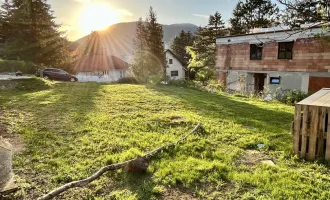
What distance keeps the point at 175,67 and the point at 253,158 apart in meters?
35.3

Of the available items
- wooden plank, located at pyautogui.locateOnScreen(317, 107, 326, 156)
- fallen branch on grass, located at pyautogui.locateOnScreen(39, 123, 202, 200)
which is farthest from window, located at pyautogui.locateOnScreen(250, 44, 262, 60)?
fallen branch on grass, located at pyautogui.locateOnScreen(39, 123, 202, 200)

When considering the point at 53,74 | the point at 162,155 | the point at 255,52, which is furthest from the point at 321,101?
the point at 53,74

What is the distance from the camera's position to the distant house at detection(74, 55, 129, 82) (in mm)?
33334

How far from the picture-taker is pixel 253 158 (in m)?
4.71

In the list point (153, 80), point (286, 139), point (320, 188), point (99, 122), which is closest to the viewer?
point (320, 188)

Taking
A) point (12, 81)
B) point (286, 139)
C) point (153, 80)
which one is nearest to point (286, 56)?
point (153, 80)

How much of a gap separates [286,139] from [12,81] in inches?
592

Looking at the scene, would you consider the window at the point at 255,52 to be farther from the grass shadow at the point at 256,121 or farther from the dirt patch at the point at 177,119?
the dirt patch at the point at 177,119

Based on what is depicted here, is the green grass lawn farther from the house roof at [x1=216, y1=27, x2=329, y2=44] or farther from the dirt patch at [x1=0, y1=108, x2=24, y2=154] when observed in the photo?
the house roof at [x1=216, y1=27, x2=329, y2=44]

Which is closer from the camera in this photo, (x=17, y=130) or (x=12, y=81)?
(x=17, y=130)

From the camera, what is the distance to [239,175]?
386 cm

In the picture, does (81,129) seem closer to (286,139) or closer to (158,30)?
(286,139)

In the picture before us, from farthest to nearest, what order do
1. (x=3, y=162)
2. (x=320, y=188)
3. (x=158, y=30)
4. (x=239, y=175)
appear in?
(x=158, y=30) → (x=239, y=175) → (x=320, y=188) → (x=3, y=162)

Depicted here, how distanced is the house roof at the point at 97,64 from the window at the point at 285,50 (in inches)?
945
